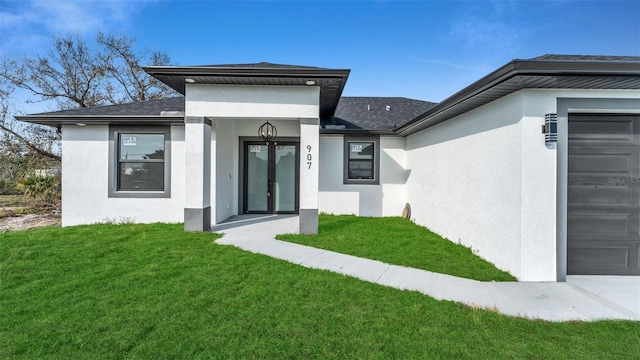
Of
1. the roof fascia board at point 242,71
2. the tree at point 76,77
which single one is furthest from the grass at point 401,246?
the tree at point 76,77

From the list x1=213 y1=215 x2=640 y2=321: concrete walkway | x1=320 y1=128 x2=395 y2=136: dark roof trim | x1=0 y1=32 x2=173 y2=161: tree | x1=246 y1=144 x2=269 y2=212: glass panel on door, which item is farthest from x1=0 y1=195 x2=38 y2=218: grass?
x1=320 y1=128 x2=395 y2=136: dark roof trim

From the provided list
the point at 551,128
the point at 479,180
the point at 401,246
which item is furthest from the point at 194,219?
the point at 551,128

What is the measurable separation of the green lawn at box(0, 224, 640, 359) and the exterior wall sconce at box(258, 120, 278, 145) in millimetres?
5160

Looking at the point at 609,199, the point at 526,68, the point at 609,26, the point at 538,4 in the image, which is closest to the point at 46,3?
the point at 526,68

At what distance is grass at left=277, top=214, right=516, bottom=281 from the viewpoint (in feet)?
A: 15.7

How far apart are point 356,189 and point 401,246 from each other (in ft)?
13.0

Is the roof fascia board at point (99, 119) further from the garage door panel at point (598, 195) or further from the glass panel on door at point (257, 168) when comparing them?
the garage door panel at point (598, 195)

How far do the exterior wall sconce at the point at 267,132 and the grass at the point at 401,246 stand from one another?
3.09 meters

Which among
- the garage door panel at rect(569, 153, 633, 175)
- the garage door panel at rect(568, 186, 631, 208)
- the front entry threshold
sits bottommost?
the front entry threshold

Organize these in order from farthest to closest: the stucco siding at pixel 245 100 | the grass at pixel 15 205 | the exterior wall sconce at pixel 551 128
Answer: the grass at pixel 15 205 → the stucco siding at pixel 245 100 → the exterior wall sconce at pixel 551 128

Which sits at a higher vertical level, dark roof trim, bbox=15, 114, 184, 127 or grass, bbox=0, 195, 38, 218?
dark roof trim, bbox=15, 114, 184, 127

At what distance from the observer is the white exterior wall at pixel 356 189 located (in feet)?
32.4

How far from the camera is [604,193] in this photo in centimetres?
449

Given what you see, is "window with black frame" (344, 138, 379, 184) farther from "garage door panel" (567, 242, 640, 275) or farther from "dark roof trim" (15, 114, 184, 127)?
"garage door panel" (567, 242, 640, 275)
